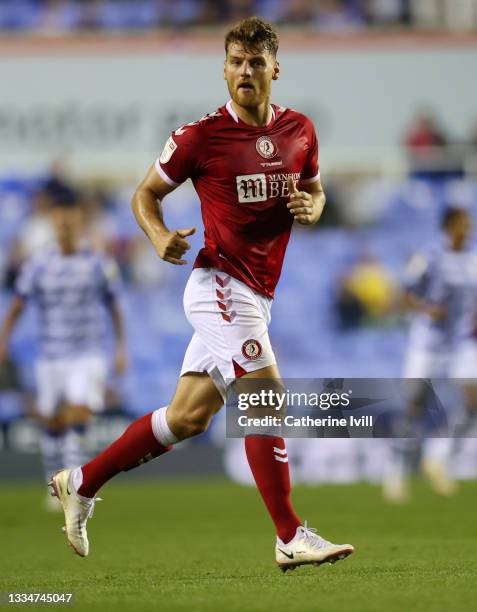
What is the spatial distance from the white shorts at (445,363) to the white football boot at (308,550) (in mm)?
6700

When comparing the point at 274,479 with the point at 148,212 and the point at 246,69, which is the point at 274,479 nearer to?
the point at 148,212

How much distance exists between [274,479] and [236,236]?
1.02 metres

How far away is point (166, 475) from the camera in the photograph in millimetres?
14289

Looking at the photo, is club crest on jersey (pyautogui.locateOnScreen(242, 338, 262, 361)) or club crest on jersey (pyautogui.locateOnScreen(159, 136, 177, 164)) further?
club crest on jersey (pyautogui.locateOnScreen(159, 136, 177, 164))

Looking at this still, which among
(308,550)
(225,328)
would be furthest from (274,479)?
(225,328)

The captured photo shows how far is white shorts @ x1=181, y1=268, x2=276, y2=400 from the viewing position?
5.48 m

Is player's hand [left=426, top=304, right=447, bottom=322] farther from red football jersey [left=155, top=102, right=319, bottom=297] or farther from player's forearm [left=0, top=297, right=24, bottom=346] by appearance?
red football jersey [left=155, top=102, right=319, bottom=297]

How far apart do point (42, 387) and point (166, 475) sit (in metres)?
3.47

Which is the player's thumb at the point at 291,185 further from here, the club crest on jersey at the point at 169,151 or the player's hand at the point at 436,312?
the player's hand at the point at 436,312

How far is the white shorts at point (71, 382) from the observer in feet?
35.8

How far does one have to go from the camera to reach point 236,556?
22.0 ft

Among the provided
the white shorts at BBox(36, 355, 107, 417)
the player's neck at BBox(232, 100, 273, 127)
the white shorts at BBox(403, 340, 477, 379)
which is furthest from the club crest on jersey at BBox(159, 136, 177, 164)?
the white shorts at BBox(403, 340, 477, 379)

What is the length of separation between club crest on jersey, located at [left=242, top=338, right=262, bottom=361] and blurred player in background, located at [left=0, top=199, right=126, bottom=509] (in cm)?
515

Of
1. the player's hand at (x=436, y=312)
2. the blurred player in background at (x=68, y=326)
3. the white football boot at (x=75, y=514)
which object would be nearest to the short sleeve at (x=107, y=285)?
the blurred player in background at (x=68, y=326)
